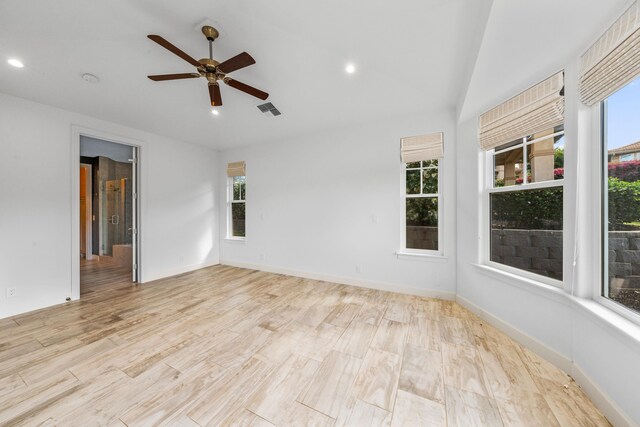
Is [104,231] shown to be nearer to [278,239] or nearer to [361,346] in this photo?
[278,239]

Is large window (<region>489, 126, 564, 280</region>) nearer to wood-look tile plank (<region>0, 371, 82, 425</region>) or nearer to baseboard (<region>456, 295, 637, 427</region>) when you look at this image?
baseboard (<region>456, 295, 637, 427</region>)

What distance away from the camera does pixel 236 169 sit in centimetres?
486

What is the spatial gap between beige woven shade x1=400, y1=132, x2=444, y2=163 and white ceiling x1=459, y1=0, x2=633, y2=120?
934 mm

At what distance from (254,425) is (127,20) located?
9.54ft

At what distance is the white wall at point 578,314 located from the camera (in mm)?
1268

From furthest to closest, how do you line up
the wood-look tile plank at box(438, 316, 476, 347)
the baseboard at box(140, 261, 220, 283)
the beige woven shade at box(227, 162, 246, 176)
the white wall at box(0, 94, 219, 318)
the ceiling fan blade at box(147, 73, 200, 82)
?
the beige woven shade at box(227, 162, 246, 176), the baseboard at box(140, 261, 220, 283), the white wall at box(0, 94, 219, 318), the wood-look tile plank at box(438, 316, 476, 347), the ceiling fan blade at box(147, 73, 200, 82)

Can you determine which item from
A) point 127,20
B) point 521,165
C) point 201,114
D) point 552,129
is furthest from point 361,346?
point 201,114

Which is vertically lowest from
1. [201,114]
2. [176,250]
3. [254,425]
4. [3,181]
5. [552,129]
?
[254,425]

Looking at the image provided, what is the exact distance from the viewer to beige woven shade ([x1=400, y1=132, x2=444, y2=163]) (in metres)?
3.06

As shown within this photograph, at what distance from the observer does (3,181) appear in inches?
102

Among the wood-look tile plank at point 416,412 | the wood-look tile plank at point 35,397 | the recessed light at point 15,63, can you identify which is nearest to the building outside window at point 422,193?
the wood-look tile plank at point 416,412

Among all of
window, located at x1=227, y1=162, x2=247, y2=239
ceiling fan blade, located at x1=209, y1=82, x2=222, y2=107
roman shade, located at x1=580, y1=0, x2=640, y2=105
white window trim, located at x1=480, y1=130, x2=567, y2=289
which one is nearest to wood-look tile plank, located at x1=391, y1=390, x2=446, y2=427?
white window trim, located at x1=480, y1=130, x2=567, y2=289

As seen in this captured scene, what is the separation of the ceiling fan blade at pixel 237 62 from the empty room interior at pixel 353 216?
19 millimetres

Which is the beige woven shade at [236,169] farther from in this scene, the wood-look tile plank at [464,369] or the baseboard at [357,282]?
the wood-look tile plank at [464,369]
